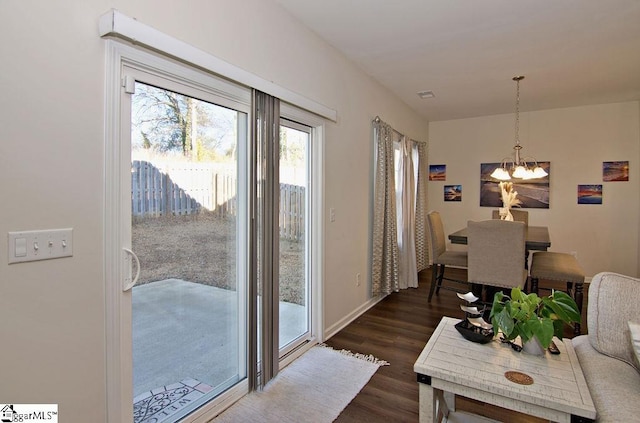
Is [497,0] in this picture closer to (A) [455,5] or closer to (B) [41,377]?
(A) [455,5]

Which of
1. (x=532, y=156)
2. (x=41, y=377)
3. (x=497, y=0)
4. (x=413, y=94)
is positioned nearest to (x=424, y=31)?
(x=497, y=0)

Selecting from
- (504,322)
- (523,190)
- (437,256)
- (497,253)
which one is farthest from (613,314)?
(523,190)

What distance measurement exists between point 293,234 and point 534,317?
5.72 ft

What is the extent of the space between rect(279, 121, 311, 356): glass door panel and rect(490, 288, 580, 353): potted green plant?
5.11ft

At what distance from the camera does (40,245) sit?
1217mm

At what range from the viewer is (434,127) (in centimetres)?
604

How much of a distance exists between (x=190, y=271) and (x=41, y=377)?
0.76 m

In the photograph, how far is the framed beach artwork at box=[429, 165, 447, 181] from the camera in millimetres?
5988

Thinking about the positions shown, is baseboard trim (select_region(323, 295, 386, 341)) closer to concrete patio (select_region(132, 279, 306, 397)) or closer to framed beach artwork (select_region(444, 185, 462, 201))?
concrete patio (select_region(132, 279, 306, 397))

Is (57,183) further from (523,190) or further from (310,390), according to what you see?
(523,190)

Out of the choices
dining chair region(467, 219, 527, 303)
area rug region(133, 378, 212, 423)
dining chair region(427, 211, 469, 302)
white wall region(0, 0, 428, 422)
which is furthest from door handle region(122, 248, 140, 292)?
dining chair region(427, 211, 469, 302)

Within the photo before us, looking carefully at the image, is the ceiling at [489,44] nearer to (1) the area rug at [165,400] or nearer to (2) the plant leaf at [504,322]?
(2) the plant leaf at [504,322]

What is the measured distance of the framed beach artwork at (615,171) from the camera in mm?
4730

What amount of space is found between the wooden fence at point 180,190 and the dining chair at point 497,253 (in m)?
2.48
